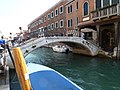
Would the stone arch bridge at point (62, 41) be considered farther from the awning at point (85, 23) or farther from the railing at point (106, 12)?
the awning at point (85, 23)

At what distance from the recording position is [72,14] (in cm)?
2375

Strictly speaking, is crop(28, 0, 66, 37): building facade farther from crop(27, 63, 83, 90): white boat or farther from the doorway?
crop(27, 63, 83, 90): white boat

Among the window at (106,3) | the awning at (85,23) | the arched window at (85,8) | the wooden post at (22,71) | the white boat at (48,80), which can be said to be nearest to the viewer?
the wooden post at (22,71)

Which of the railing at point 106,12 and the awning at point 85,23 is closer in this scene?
the railing at point 106,12

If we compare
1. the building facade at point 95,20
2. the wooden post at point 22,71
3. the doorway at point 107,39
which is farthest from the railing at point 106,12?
the wooden post at point 22,71

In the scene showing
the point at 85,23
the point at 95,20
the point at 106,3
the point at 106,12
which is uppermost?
the point at 106,3

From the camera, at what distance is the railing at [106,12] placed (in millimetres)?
14098

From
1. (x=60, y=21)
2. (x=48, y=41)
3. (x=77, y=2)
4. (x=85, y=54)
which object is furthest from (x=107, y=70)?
(x=60, y=21)

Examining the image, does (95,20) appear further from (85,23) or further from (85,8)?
(85,8)

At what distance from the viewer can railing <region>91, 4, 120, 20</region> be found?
14.1m

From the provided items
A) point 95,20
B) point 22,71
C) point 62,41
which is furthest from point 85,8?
point 22,71

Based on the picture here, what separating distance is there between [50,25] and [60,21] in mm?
5432

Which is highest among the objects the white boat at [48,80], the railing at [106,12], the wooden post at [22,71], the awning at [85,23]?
the railing at [106,12]

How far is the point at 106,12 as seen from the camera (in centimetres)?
1512
